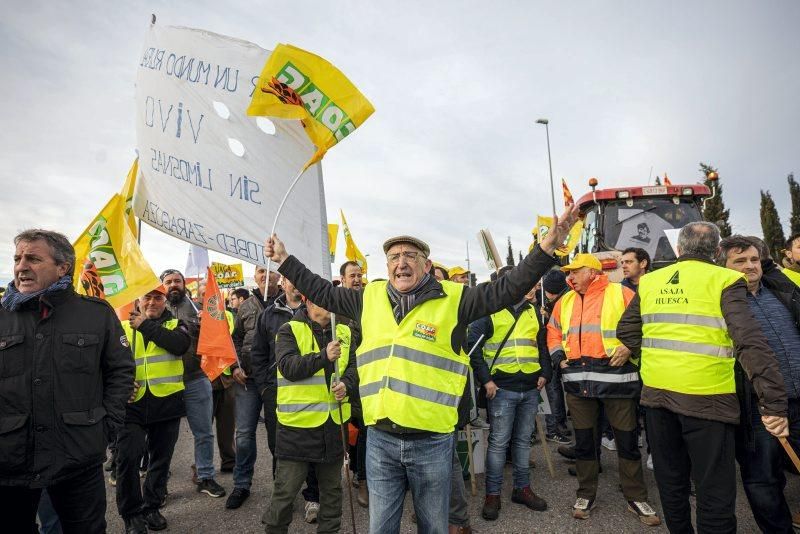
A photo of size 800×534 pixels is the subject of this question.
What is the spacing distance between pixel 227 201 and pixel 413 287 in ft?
5.47

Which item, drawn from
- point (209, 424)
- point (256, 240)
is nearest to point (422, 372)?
point (256, 240)

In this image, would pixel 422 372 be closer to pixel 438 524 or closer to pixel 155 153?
pixel 438 524

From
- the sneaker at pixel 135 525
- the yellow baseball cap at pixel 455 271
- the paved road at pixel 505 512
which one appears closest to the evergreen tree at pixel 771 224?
the yellow baseball cap at pixel 455 271

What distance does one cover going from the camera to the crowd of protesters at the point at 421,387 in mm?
2430

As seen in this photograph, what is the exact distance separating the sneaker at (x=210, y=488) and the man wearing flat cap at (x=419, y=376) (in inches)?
113

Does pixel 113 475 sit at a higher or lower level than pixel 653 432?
lower

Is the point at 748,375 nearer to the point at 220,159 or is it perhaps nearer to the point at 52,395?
the point at 220,159

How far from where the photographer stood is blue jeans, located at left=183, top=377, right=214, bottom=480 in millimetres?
4723

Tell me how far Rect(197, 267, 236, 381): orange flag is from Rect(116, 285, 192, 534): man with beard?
0.90 feet

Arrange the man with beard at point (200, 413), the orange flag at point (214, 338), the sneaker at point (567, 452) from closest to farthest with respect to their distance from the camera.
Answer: the orange flag at point (214, 338) < the man with beard at point (200, 413) < the sneaker at point (567, 452)

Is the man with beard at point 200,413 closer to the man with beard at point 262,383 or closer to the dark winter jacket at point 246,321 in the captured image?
the man with beard at point 262,383

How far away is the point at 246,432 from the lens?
179 inches

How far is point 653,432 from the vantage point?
3.03 m

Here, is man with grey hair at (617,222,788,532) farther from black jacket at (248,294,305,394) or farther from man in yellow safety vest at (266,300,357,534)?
black jacket at (248,294,305,394)
